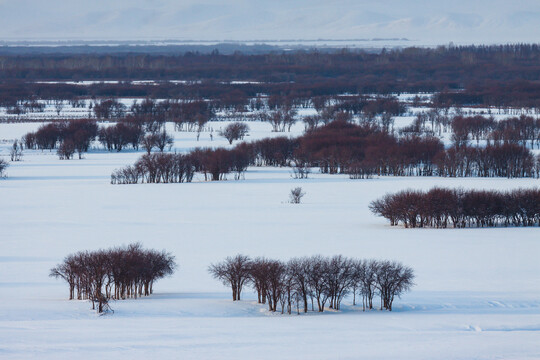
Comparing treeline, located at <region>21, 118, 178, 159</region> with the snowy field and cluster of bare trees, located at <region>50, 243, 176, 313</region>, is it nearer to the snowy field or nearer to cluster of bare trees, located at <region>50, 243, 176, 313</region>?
the snowy field

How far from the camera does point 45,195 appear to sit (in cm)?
4697

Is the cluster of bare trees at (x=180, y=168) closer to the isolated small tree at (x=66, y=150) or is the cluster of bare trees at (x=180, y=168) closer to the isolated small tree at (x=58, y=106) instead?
the isolated small tree at (x=66, y=150)

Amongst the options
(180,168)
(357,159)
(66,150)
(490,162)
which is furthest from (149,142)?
(490,162)

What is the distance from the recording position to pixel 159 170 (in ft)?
188

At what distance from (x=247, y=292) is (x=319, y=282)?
2.90 m

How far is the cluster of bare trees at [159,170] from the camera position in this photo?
5659cm

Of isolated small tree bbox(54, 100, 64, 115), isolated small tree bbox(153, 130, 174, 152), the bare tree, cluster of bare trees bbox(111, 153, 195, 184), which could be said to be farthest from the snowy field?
isolated small tree bbox(54, 100, 64, 115)

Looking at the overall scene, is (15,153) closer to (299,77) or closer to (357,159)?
(357,159)

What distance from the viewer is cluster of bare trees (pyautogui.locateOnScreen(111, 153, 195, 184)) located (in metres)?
56.6

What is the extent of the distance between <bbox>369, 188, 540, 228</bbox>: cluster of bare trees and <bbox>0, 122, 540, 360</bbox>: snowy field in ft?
4.26

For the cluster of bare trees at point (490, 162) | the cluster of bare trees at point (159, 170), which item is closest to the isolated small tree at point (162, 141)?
the cluster of bare trees at point (159, 170)

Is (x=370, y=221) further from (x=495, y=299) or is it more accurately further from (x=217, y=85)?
(x=217, y=85)

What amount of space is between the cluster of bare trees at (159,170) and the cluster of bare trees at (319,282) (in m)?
35.2

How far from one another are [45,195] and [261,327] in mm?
31636
